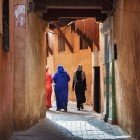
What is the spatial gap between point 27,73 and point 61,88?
7.15 metres

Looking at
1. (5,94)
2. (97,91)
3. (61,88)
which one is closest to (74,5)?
(97,91)

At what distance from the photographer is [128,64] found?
Result: 881 centimetres

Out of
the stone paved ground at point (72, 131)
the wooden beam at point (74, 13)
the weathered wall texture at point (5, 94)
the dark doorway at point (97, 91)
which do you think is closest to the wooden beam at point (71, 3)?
the wooden beam at point (74, 13)

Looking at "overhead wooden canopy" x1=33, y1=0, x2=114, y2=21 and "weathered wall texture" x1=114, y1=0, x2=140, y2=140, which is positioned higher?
"overhead wooden canopy" x1=33, y1=0, x2=114, y2=21

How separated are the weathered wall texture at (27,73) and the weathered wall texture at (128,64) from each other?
1941mm

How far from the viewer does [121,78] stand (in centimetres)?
995

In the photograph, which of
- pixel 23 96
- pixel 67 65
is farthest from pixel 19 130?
pixel 67 65

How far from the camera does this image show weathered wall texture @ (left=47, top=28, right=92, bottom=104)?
20.9 m

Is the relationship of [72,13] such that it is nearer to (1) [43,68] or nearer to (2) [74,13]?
(2) [74,13]

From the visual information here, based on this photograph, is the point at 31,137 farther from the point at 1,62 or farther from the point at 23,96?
the point at 1,62

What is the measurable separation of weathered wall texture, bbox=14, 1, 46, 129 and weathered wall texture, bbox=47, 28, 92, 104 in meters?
8.46

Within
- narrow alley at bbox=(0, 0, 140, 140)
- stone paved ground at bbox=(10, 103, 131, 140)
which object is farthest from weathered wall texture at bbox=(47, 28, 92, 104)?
stone paved ground at bbox=(10, 103, 131, 140)

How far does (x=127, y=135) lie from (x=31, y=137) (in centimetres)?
184

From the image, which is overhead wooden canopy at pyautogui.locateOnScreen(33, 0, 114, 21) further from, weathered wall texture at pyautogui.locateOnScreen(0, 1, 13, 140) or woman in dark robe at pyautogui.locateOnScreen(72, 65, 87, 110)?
woman in dark robe at pyautogui.locateOnScreen(72, 65, 87, 110)
